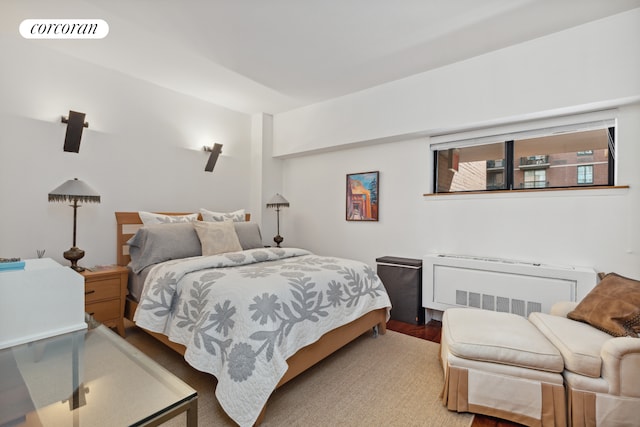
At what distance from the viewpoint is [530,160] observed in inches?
112

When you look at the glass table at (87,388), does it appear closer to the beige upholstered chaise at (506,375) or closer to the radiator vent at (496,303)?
the beige upholstered chaise at (506,375)

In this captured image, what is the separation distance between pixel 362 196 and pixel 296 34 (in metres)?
2.00

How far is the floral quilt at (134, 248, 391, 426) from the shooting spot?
1.56 m

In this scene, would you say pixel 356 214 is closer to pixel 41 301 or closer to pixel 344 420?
pixel 344 420

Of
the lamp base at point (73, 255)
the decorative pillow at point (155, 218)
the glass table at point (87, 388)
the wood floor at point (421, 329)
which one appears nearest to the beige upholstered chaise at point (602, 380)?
the wood floor at point (421, 329)

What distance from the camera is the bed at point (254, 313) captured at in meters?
1.57

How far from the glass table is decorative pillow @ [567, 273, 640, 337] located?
7.05 feet

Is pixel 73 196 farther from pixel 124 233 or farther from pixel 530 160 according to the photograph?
pixel 530 160

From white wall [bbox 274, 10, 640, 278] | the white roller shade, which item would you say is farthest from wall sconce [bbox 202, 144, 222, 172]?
the white roller shade

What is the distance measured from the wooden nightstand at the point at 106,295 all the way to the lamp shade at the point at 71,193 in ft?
2.12

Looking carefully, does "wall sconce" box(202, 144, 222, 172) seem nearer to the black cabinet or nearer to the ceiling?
the ceiling

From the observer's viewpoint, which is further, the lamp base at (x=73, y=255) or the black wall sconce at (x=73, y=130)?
the black wall sconce at (x=73, y=130)

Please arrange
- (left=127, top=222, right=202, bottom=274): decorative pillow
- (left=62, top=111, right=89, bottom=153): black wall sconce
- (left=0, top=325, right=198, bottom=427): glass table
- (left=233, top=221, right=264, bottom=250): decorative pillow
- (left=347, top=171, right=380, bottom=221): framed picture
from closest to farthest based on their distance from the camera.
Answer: (left=0, top=325, right=198, bottom=427): glass table
(left=127, top=222, right=202, bottom=274): decorative pillow
(left=62, top=111, right=89, bottom=153): black wall sconce
(left=233, top=221, right=264, bottom=250): decorative pillow
(left=347, top=171, right=380, bottom=221): framed picture

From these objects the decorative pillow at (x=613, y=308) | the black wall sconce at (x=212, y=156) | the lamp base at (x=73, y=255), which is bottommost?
the decorative pillow at (x=613, y=308)
